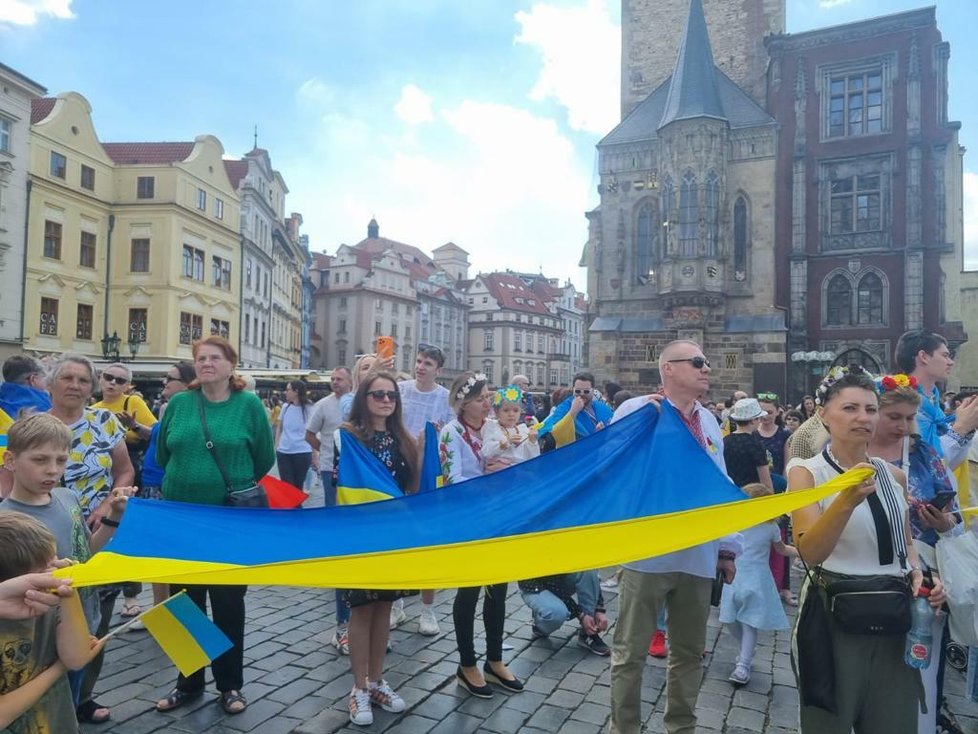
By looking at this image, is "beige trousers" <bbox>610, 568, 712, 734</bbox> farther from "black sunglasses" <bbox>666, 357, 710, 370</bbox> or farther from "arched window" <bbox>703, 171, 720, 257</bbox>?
"arched window" <bbox>703, 171, 720, 257</bbox>

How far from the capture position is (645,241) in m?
30.7

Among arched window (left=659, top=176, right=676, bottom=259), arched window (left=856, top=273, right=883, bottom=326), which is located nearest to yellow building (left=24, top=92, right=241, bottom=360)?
arched window (left=659, top=176, right=676, bottom=259)

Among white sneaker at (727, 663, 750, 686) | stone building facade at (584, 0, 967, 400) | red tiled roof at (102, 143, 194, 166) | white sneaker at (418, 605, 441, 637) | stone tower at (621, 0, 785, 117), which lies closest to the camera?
white sneaker at (727, 663, 750, 686)

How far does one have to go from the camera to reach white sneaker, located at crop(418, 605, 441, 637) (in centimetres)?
558

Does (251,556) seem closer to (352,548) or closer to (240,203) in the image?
(352,548)

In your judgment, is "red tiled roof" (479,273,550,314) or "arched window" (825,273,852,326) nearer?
"arched window" (825,273,852,326)

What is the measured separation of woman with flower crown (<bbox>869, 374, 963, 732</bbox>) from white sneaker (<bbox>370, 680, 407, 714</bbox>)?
275 centimetres

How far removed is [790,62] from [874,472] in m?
32.5

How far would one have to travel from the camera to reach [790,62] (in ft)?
97.7

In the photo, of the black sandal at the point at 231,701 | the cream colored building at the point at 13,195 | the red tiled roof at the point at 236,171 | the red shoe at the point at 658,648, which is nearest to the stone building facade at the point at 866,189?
the red shoe at the point at 658,648

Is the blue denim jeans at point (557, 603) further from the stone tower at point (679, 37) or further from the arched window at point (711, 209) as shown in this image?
the stone tower at point (679, 37)

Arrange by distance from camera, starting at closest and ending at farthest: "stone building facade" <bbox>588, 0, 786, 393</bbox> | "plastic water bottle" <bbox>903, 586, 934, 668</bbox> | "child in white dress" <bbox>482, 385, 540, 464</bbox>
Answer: "plastic water bottle" <bbox>903, 586, 934, 668</bbox> → "child in white dress" <bbox>482, 385, 540, 464</bbox> → "stone building facade" <bbox>588, 0, 786, 393</bbox>

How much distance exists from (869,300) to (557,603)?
27.9m

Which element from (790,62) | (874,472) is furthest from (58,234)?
(874,472)
